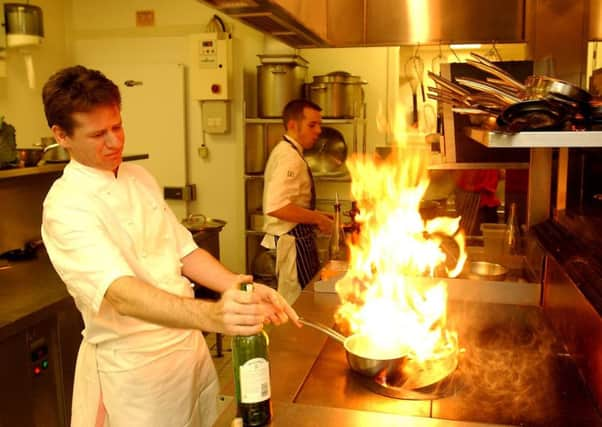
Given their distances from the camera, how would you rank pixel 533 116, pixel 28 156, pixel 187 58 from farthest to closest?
pixel 187 58 < pixel 28 156 < pixel 533 116

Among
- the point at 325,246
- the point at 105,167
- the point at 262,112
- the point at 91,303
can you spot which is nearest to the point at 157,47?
the point at 262,112

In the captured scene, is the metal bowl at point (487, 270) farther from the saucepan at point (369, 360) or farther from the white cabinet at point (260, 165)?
the white cabinet at point (260, 165)

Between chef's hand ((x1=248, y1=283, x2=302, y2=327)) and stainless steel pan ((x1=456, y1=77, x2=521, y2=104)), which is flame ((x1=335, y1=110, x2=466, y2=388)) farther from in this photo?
stainless steel pan ((x1=456, y1=77, x2=521, y2=104))

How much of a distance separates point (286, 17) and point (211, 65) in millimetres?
3389

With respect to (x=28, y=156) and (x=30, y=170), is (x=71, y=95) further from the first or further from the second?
(x=28, y=156)

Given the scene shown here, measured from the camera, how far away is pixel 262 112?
14.8ft

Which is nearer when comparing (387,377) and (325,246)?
(387,377)

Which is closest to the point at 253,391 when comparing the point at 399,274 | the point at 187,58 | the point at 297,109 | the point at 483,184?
the point at 399,274

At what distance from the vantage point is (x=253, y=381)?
1.19 metres

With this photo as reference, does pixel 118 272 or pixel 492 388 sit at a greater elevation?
Answer: pixel 118 272

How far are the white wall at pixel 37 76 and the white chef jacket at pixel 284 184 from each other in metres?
2.25

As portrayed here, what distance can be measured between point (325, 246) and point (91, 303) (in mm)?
3155

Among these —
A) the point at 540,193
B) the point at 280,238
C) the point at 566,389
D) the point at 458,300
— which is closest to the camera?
the point at 566,389

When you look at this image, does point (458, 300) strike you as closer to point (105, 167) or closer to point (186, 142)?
point (105, 167)
